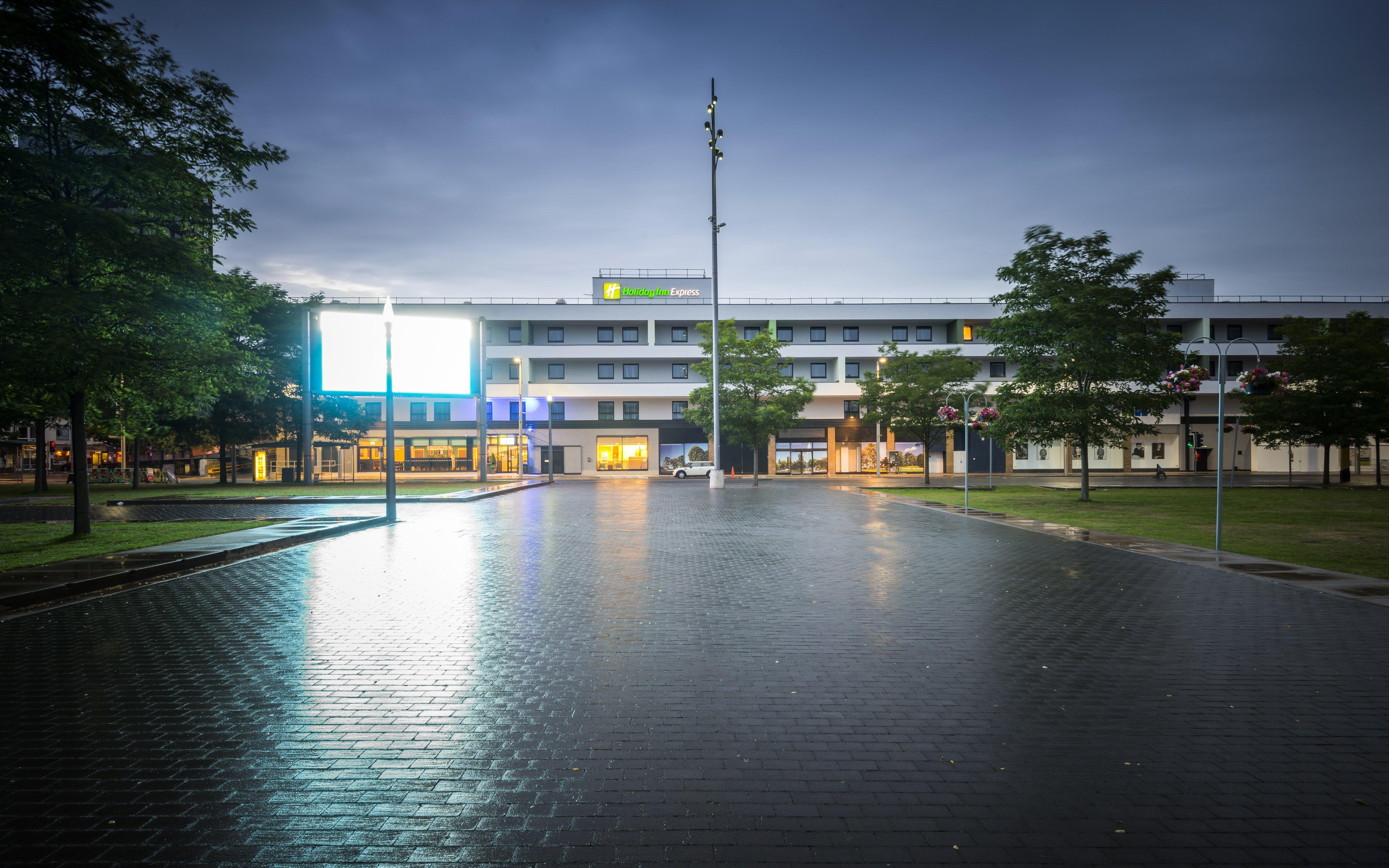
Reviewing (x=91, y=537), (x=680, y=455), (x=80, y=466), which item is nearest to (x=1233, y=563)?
(x=91, y=537)

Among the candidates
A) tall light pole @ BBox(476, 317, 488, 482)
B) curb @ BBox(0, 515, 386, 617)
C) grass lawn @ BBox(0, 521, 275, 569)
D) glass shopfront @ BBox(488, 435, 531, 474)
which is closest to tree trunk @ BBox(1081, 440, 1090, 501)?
curb @ BBox(0, 515, 386, 617)

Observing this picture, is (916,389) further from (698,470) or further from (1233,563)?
(1233,563)

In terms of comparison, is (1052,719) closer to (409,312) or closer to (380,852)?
(380,852)

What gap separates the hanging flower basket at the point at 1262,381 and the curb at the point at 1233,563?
4.17 m

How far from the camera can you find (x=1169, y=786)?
3.96 meters

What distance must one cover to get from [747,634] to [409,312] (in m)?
51.9

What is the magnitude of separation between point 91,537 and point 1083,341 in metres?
28.8

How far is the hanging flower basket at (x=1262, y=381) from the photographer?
14.9m

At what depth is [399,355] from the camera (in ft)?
91.5

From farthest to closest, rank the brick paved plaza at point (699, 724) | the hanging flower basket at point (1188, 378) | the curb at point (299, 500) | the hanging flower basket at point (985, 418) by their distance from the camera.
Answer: the hanging flower basket at point (985, 418) → the curb at point (299, 500) → the hanging flower basket at point (1188, 378) → the brick paved plaza at point (699, 724)

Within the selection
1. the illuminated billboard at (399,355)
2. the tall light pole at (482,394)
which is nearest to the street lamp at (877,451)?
the tall light pole at (482,394)

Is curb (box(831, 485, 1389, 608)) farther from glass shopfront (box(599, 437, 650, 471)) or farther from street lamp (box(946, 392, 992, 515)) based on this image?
glass shopfront (box(599, 437, 650, 471))

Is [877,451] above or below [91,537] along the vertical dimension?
above

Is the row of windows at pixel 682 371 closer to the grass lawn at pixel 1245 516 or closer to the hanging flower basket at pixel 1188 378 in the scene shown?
the grass lawn at pixel 1245 516
